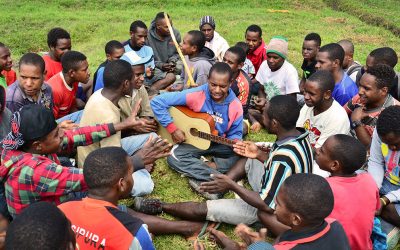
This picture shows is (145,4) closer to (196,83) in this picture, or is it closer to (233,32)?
(233,32)

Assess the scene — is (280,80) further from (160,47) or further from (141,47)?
(160,47)

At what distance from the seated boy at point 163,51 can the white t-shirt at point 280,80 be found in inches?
73.4

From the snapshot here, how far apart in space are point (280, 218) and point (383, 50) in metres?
4.09

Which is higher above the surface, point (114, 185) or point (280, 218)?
point (114, 185)

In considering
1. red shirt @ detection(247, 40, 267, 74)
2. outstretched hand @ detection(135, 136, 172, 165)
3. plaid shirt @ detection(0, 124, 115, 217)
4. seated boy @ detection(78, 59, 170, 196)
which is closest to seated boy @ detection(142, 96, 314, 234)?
seated boy @ detection(78, 59, 170, 196)

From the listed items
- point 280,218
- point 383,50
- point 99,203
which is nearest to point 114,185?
point 99,203

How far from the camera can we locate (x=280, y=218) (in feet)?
8.73

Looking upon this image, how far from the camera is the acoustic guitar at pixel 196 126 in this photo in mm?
4789

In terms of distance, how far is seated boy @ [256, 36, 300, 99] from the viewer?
6219 millimetres

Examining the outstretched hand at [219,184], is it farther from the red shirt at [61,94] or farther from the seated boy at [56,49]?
the seated boy at [56,49]

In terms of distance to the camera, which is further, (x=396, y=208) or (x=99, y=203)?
(x=396, y=208)

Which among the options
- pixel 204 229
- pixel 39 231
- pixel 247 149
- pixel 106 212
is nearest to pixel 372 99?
pixel 247 149

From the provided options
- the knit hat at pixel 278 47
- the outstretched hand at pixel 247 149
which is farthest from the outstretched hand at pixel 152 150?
the knit hat at pixel 278 47

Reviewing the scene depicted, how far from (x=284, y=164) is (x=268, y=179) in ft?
0.69
